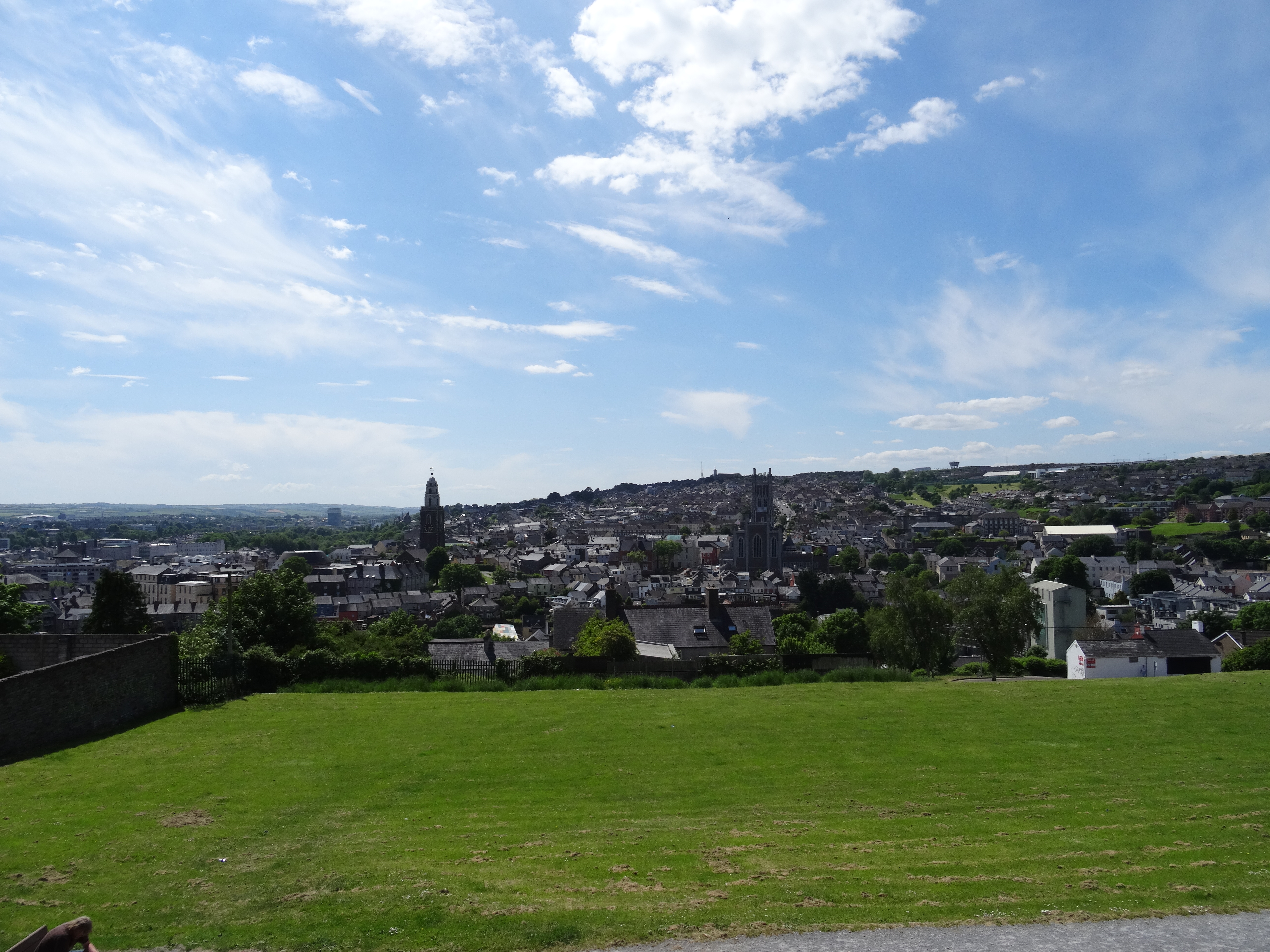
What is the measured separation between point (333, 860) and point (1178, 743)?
16955mm

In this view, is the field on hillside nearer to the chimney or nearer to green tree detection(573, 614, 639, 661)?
green tree detection(573, 614, 639, 661)

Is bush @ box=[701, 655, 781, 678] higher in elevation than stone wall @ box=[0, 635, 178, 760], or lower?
lower

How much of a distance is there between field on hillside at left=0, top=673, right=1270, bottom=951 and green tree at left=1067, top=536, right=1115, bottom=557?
138 m

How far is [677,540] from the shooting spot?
186875 millimetres

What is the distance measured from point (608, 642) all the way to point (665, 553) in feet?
428

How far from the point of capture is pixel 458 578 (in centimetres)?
12675

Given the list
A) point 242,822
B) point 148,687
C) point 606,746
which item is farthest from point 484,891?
point 148,687

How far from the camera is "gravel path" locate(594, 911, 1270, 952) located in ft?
27.2

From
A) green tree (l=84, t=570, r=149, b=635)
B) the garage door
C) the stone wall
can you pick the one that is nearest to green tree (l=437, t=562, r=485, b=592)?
green tree (l=84, t=570, r=149, b=635)

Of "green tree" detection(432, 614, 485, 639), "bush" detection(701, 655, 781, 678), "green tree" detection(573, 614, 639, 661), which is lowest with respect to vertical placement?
"green tree" detection(432, 614, 485, 639)

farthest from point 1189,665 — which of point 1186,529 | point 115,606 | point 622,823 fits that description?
point 1186,529

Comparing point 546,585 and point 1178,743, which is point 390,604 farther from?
point 1178,743

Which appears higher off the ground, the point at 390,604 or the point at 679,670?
the point at 679,670

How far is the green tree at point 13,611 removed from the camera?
27.9m
